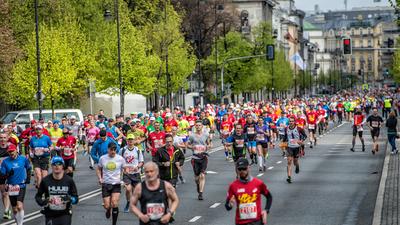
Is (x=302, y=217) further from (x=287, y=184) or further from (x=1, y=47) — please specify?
(x=1, y=47)

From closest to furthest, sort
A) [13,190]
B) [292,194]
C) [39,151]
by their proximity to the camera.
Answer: [13,190] < [292,194] < [39,151]

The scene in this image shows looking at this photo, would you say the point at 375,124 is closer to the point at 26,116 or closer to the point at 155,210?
the point at 26,116

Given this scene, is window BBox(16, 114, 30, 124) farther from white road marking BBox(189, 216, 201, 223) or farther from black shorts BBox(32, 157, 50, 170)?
white road marking BBox(189, 216, 201, 223)

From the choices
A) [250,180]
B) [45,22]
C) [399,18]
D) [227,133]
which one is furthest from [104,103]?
[250,180]

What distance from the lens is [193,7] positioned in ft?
314

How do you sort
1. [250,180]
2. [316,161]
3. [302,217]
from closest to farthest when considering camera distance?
1. [250,180]
2. [302,217]
3. [316,161]

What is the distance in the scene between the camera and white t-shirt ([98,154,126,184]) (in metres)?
18.7

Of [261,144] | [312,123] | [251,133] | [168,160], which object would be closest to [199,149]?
[168,160]

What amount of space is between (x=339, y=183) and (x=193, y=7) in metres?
69.5

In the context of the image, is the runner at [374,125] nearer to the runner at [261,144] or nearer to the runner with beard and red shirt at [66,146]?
the runner at [261,144]

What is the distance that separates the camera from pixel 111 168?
61.4 ft

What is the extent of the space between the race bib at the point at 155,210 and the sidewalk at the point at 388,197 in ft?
21.2

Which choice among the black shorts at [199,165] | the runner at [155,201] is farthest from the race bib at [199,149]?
the runner at [155,201]

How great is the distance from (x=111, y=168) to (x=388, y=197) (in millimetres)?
6341
